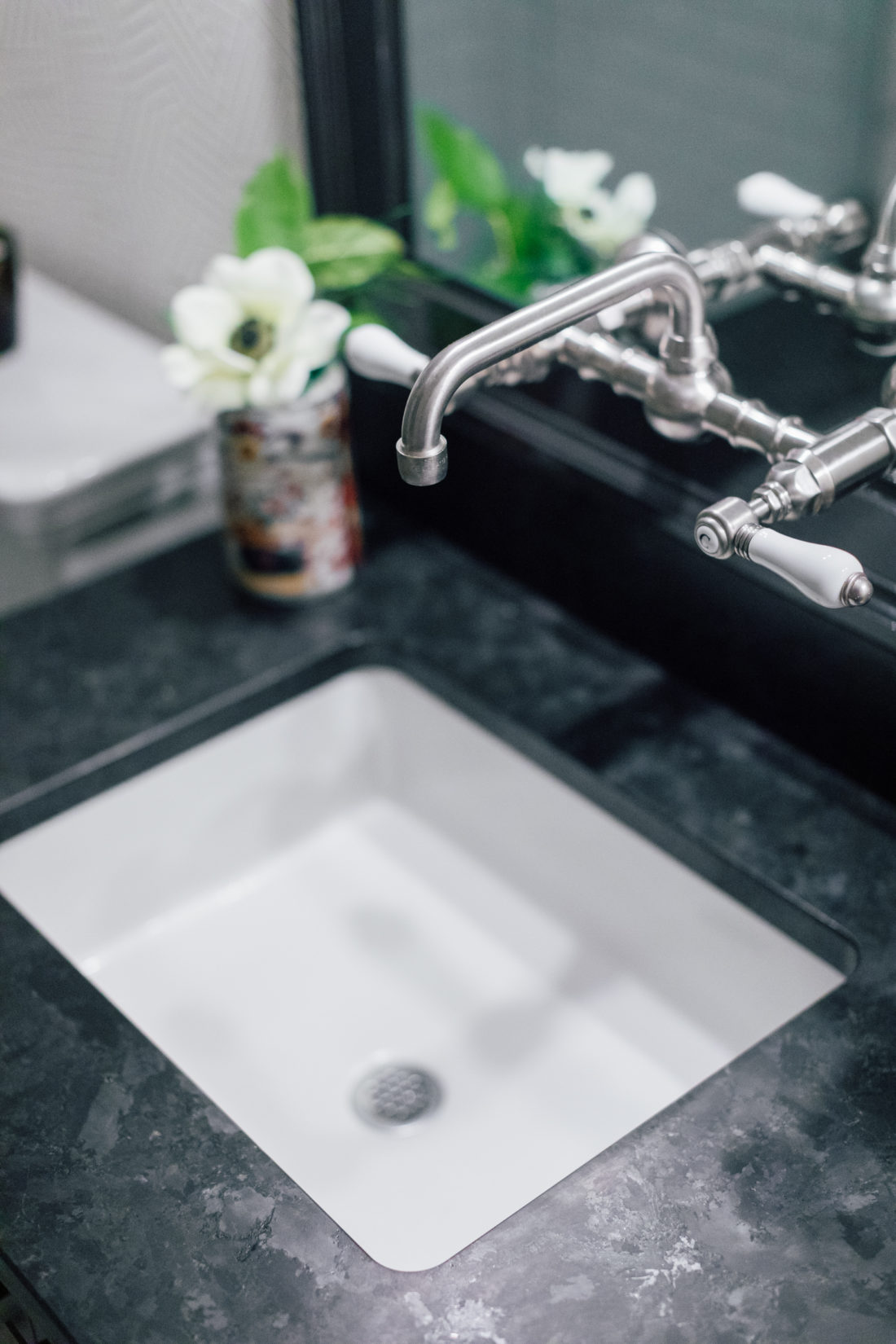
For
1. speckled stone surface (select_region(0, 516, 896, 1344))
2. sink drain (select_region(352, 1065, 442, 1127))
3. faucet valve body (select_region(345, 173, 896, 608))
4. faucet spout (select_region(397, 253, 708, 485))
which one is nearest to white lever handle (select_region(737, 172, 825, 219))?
faucet valve body (select_region(345, 173, 896, 608))

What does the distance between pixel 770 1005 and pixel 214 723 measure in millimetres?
413

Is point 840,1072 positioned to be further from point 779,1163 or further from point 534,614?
point 534,614

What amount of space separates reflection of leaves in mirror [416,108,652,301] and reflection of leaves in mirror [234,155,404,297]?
61mm

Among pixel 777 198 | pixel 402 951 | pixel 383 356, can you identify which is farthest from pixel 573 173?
pixel 402 951

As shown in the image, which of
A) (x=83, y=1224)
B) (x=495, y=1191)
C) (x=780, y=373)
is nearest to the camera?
(x=83, y=1224)

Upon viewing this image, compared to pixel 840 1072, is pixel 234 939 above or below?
below

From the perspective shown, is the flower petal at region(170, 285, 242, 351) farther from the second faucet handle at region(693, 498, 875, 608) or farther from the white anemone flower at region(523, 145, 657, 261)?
the second faucet handle at region(693, 498, 875, 608)

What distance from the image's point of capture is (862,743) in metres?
0.87

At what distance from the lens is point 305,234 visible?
3.23 ft

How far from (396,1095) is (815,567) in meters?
0.43

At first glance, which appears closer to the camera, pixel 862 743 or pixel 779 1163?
pixel 779 1163

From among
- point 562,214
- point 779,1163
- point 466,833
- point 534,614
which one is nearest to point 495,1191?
point 779,1163

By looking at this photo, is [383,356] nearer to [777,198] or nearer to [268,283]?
[268,283]

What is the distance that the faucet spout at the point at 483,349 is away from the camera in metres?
0.63
